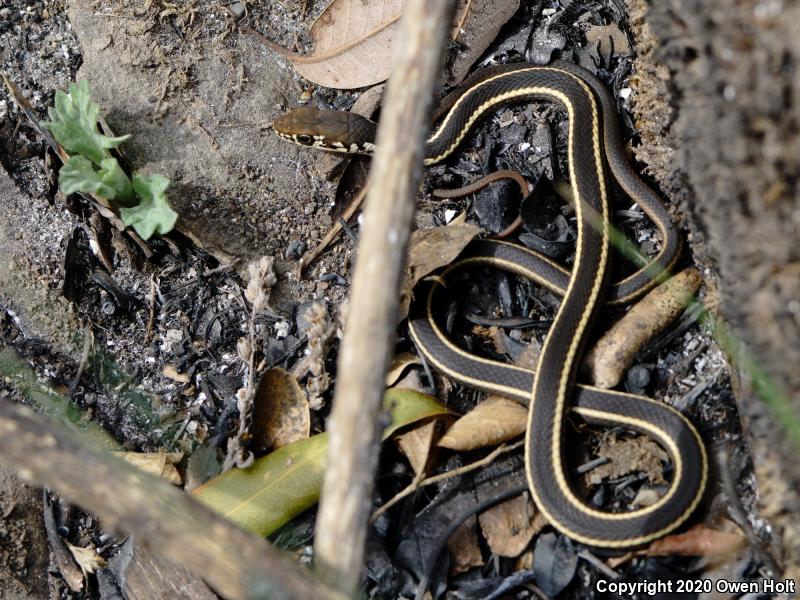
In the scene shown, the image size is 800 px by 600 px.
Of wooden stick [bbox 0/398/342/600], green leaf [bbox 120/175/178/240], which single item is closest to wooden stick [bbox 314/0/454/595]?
wooden stick [bbox 0/398/342/600]

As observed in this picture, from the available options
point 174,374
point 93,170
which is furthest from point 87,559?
point 93,170

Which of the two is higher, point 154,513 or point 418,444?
point 154,513

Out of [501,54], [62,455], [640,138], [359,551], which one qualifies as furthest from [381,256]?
[501,54]

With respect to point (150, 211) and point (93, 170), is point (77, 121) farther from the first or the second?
point (150, 211)

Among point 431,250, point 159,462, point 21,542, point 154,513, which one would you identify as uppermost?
point 431,250

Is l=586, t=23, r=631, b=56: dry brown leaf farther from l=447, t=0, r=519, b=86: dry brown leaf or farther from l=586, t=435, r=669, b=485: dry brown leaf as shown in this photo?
l=586, t=435, r=669, b=485: dry brown leaf

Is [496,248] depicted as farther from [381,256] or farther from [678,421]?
[381,256]
